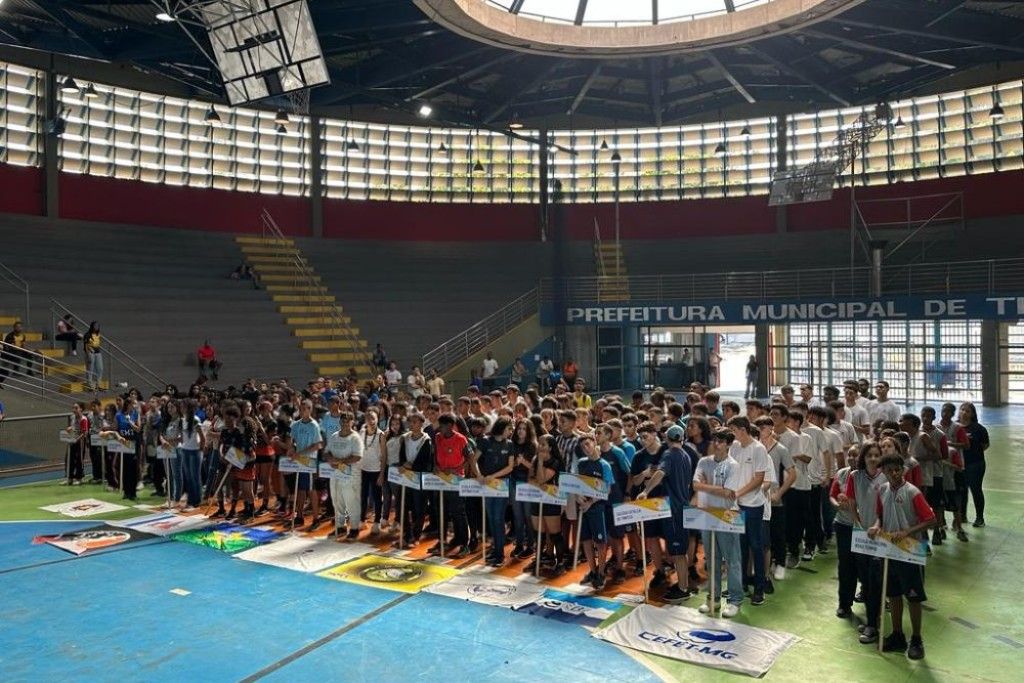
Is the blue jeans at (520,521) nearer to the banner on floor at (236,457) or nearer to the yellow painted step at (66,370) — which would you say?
the banner on floor at (236,457)

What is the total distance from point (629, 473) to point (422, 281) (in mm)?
23247

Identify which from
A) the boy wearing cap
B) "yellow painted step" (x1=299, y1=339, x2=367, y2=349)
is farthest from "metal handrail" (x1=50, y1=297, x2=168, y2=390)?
the boy wearing cap

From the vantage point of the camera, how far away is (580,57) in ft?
75.4

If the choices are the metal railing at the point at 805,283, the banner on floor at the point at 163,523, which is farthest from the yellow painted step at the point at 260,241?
the banner on floor at the point at 163,523

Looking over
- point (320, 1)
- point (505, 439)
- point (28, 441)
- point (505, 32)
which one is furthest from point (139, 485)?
point (505, 32)

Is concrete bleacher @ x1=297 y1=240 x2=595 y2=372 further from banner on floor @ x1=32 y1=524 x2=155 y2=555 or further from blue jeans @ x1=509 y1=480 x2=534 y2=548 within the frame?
blue jeans @ x1=509 y1=480 x2=534 y2=548

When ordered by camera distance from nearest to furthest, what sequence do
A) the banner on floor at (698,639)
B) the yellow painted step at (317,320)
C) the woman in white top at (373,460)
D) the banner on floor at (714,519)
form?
the banner on floor at (698,639), the banner on floor at (714,519), the woman in white top at (373,460), the yellow painted step at (317,320)

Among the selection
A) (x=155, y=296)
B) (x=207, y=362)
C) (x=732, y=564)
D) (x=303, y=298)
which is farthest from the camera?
(x=303, y=298)

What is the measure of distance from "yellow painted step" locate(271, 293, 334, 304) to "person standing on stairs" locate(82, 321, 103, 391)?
25.8ft

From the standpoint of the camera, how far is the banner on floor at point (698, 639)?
23.5 ft

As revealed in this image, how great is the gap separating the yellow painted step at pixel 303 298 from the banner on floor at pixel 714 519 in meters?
22.2

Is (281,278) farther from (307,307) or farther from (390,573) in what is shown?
(390,573)

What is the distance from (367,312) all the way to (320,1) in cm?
1178

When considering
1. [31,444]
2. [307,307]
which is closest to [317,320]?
[307,307]
